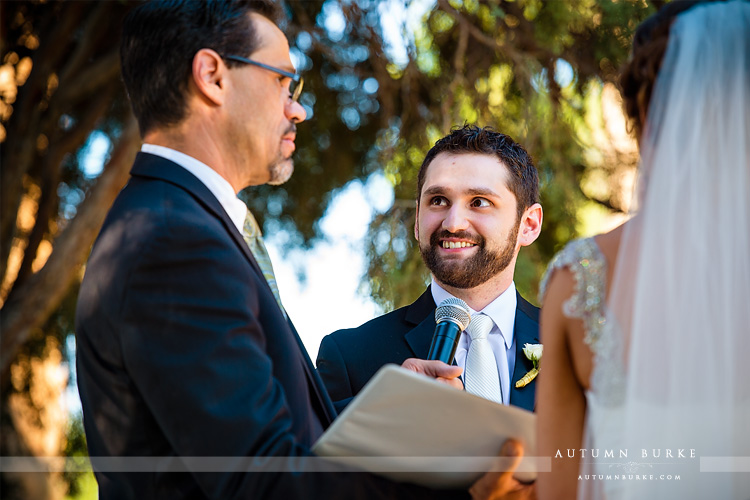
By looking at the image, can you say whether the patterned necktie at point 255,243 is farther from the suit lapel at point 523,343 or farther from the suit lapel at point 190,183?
the suit lapel at point 523,343

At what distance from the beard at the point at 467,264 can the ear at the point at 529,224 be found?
0.24 m

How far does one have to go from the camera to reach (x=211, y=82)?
8.50ft

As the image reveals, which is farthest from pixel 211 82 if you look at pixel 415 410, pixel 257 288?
pixel 415 410

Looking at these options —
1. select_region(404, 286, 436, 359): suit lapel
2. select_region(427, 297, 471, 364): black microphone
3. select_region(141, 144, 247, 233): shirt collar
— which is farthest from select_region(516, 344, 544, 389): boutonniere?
select_region(141, 144, 247, 233): shirt collar

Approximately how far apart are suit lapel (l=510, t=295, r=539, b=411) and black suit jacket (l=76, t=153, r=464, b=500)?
1.15 meters

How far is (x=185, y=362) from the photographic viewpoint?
2.12 m

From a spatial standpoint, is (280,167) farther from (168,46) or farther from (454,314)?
(454,314)

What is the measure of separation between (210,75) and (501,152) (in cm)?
163

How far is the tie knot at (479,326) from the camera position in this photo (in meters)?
3.44

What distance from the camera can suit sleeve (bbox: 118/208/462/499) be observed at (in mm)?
2105

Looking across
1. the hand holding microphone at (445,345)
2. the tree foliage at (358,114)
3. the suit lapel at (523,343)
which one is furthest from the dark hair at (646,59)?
the tree foliage at (358,114)

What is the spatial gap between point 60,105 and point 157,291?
5841 millimetres

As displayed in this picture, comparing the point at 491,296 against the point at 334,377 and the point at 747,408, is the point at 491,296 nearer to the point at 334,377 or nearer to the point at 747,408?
the point at 334,377

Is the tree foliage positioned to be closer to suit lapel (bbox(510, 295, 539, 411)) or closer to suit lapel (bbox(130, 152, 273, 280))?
suit lapel (bbox(510, 295, 539, 411))
